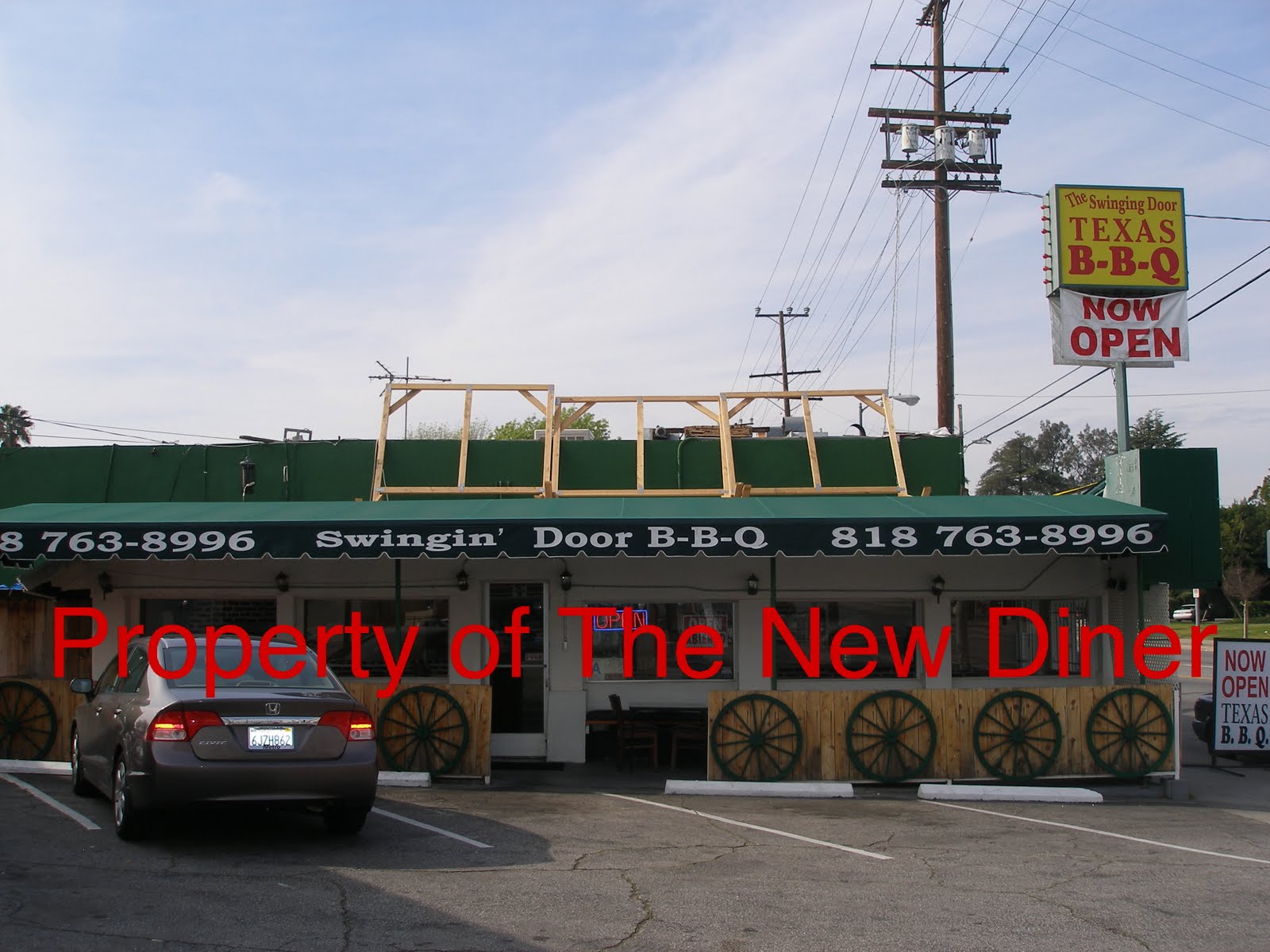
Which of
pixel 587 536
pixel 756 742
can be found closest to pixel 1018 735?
pixel 756 742

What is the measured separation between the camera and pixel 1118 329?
17.4 meters

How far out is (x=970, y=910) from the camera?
766 cm

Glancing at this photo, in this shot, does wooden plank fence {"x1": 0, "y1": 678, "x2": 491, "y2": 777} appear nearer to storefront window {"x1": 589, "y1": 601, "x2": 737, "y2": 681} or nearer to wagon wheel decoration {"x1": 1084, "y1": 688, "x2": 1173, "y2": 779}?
storefront window {"x1": 589, "y1": 601, "x2": 737, "y2": 681}

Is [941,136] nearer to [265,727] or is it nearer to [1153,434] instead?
[265,727]

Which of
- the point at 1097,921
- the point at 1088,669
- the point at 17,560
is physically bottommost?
the point at 1097,921

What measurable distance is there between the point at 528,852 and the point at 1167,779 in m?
8.27

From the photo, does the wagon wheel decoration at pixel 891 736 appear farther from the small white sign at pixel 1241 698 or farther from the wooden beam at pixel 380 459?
the wooden beam at pixel 380 459

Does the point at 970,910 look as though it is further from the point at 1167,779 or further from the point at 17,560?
the point at 17,560

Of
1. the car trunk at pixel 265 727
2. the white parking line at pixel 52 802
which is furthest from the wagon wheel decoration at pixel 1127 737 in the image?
the white parking line at pixel 52 802

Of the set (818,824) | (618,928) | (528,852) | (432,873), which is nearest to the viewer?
(618,928)

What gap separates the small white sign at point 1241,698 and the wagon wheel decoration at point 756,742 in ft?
20.4

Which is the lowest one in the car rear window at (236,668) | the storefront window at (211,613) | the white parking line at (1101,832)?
the white parking line at (1101,832)

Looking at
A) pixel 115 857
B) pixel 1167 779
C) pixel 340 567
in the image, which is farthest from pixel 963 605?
pixel 115 857

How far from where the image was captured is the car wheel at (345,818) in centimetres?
905
